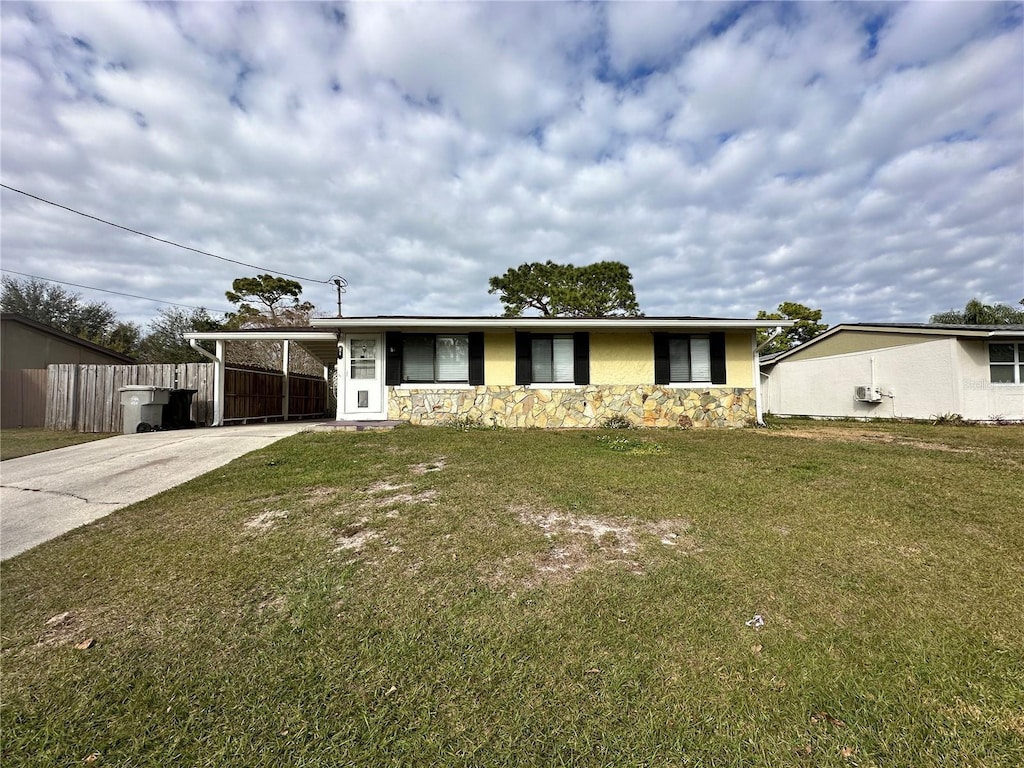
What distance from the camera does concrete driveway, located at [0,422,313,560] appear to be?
4316mm

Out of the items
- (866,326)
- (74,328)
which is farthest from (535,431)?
(74,328)

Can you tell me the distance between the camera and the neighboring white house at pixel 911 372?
40.3ft

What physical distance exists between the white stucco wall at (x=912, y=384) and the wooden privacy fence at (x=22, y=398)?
2519 cm

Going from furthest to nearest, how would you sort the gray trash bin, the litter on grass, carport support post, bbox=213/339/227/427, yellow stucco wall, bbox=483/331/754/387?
1. carport support post, bbox=213/339/227/427
2. yellow stucco wall, bbox=483/331/754/387
3. the gray trash bin
4. the litter on grass

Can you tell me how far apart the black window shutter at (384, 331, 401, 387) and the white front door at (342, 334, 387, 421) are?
0.21 m

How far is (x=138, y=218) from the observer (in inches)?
552

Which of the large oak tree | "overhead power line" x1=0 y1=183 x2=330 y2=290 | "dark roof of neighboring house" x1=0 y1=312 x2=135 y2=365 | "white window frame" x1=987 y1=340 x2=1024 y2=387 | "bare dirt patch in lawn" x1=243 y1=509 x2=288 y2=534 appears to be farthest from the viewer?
the large oak tree

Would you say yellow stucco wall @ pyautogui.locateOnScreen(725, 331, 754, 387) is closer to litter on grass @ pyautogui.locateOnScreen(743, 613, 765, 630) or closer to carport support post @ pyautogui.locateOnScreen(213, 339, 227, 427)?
litter on grass @ pyautogui.locateOnScreen(743, 613, 765, 630)

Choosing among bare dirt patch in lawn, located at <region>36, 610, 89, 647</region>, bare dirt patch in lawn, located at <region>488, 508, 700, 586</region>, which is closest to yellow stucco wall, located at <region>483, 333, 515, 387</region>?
bare dirt patch in lawn, located at <region>488, 508, 700, 586</region>

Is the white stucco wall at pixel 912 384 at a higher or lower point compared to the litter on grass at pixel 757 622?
higher

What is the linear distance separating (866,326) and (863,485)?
1324 cm

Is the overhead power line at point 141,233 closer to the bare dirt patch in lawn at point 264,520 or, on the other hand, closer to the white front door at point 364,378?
the white front door at point 364,378

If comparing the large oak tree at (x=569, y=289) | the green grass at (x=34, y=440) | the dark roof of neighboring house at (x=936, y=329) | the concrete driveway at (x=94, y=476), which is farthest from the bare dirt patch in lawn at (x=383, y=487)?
the large oak tree at (x=569, y=289)

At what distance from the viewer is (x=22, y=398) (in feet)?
40.0
